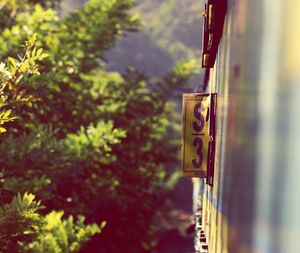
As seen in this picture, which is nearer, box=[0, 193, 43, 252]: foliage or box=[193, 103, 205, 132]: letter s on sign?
box=[193, 103, 205, 132]: letter s on sign

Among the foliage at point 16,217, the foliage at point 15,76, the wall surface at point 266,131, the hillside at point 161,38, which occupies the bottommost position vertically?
the foliage at point 16,217


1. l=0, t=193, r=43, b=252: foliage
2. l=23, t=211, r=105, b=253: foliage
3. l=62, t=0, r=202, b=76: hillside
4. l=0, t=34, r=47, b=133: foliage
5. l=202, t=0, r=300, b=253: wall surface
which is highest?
l=62, t=0, r=202, b=76: hillside

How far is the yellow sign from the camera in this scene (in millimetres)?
6754

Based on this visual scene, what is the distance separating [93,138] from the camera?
1568 centimetres

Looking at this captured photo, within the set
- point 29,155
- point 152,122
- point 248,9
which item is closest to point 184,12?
point 152,122

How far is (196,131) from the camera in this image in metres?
6.81

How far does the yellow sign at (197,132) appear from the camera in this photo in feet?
22.2

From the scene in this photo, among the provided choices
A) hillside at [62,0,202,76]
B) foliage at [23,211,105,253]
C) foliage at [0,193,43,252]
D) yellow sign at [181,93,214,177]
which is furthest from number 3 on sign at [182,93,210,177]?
hillside at [62,0,202,76]

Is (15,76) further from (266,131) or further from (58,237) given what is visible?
(58,237)

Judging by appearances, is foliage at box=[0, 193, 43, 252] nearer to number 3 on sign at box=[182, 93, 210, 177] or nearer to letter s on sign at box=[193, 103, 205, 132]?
number 3 on sign at box=[182, 93, 210, 177]

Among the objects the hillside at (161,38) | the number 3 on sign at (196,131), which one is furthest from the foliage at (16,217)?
the hillside at (161,38)

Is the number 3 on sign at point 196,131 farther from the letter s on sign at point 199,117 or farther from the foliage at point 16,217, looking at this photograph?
the foliage at point 16,217

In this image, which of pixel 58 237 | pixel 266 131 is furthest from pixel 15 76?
pixel 58 237

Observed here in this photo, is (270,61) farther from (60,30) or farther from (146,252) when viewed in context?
(146,252)
